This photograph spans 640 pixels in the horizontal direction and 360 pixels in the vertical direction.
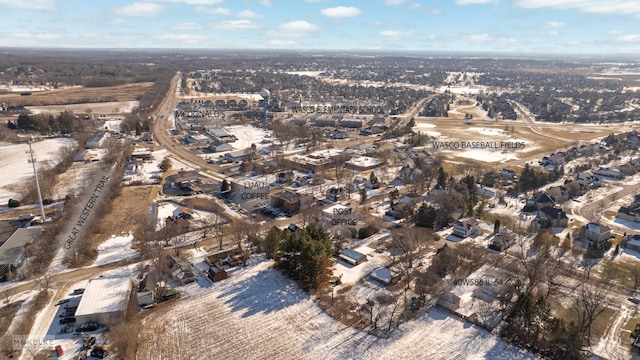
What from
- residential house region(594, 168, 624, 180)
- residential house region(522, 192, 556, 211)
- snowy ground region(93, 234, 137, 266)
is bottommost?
snowy ground region(93, 234, 137, 266)

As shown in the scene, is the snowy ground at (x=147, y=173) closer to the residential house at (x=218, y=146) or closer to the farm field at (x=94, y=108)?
the residential house at (x=218, y=146)

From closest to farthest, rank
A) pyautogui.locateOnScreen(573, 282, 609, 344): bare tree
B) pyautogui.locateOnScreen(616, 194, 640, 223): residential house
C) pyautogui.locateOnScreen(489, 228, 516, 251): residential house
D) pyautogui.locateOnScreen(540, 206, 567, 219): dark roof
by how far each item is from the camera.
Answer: pyautogui.locateOnScreen(573, 282, 609, 344): bare tree, pyautogui.locateOnScreen(489, 228, 516, 251): residential house, pyautogui.locateOnScreen(540, 206, 567, 219): dark roof, pyautogui.locateOnScreen(616, 194, 640, 223): residential house

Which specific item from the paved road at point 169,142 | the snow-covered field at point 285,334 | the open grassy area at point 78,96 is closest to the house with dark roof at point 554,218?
the snow-covered field at point 285,334

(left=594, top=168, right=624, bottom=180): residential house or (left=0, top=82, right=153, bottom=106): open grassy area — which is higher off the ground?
(left=0, top=82, right=153, bottom=106): open grassy area

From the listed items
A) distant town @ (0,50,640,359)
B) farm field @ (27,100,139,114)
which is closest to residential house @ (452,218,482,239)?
distant town @ (0,50,640,359)

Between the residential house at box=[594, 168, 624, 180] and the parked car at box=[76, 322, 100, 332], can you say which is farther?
the residential house at box=[594, 168, 624, 180]

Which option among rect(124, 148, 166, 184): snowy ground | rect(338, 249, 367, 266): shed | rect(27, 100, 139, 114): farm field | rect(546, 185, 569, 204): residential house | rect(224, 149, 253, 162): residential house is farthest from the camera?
rect(27, 100, 139, 114): farm field

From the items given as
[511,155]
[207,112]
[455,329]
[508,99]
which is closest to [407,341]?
[455,329]

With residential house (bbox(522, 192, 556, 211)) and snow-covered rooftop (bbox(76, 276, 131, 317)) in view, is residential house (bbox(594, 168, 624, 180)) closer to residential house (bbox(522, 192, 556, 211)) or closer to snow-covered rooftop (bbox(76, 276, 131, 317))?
residential house (bbox(522, 192, 556, 211))
